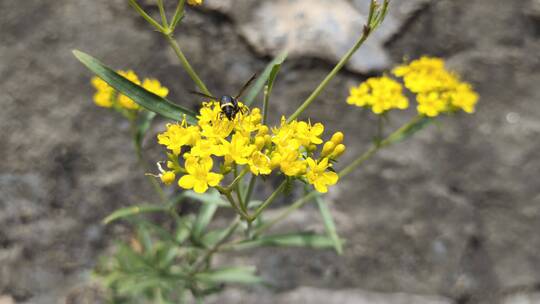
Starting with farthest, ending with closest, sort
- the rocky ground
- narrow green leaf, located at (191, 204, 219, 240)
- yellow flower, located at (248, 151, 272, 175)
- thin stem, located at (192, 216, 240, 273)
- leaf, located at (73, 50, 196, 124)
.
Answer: the rocky ground < narrow green leaf, located at (191, 204, 219, 240) < thin stem, located at (192, 216, 240, 273) < leaf, located at (73, 50, 196, 124) < yellow flower, located at (248, 151, 272, 175)

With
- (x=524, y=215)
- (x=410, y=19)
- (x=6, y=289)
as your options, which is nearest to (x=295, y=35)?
(x=410, y=19)

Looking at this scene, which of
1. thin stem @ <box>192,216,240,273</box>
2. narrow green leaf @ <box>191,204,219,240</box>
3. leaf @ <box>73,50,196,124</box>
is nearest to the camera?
leaf @ <box>73,50,196,124</box>

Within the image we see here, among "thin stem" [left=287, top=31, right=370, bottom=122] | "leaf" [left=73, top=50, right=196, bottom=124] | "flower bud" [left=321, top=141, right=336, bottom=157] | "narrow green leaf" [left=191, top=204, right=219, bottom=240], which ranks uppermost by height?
"thin stem" [left=287, top=31, right=370, bottom=122]

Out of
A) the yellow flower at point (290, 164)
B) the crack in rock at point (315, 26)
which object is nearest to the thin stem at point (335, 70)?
the yellow flower at point (290, 164)

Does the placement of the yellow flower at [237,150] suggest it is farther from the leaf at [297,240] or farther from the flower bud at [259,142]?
the leaf at [297,240]

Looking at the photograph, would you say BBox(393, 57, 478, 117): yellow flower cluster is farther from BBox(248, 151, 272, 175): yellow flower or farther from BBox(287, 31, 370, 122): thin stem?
BBox(248, 151, 272, 175): yellow flower

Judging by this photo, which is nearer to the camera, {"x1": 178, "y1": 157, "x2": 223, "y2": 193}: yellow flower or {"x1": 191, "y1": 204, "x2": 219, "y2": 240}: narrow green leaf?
{"x1": 178, "y1": 157, "x2": 223, "y2": 193}: yellow flower

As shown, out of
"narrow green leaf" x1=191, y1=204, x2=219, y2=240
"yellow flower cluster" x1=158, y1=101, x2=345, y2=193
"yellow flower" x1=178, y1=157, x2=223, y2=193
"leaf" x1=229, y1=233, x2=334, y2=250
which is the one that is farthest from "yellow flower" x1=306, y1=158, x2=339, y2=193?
"narrow green leaf" x1=191, y1=204, x2=219, y2=240
